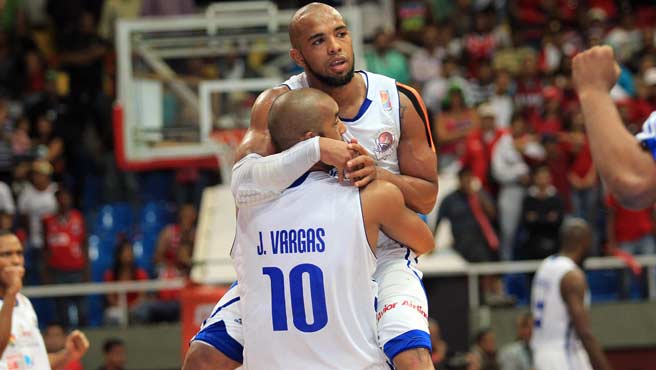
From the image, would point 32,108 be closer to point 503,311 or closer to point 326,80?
point 503,311

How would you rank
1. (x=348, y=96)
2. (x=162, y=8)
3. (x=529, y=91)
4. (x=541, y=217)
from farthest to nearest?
1. (x=162, y=8)
2. (x=529, y=91)
3. (x=541, y=217)
4. (x=348, y=96)

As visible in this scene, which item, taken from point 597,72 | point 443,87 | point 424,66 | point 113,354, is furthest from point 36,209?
point 597,72

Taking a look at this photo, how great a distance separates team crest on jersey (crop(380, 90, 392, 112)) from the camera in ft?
19.7

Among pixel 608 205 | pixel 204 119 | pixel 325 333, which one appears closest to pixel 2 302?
pixel 325 333

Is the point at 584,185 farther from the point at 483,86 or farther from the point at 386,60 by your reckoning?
the point at 386,60

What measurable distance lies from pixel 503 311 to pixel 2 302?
7.47 metres

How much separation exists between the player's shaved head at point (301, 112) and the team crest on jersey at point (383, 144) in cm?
57

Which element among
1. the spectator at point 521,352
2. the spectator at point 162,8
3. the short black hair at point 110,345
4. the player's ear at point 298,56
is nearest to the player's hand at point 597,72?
the player's ear at point 298,56

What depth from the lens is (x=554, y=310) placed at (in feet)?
30.9

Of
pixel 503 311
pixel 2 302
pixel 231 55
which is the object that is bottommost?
pixel 503 311

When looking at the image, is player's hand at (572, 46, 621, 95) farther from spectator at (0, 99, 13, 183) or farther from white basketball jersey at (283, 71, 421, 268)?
spectator at (0, 99, 13, 183)

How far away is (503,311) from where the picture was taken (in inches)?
509

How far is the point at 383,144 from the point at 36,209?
8.80 metres

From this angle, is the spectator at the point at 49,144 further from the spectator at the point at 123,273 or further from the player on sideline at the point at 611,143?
the player on sideline at the point at 611,143
